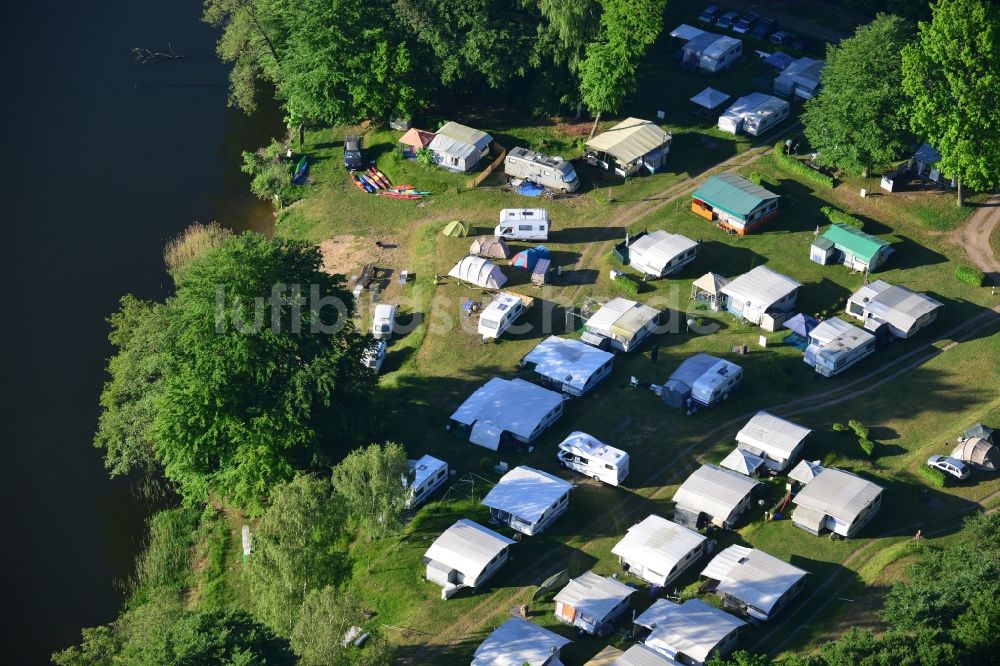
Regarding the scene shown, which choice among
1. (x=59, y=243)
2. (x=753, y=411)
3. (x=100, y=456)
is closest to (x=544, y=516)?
(x=753, y=411)

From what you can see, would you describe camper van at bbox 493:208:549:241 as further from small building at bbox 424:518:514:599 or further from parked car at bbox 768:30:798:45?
parked car at bbox 768:30:798:45

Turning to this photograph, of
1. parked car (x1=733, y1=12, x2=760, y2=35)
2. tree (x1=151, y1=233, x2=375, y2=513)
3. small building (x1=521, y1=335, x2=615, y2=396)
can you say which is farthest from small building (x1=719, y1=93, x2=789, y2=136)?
tree (x1=151, y1=233, x2=375, y2=513)

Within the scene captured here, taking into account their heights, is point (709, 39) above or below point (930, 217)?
above

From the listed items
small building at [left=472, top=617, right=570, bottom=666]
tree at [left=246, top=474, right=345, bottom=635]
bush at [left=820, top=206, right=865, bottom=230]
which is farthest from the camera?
bush at [left=820, top=206, right=865, bottom=230]

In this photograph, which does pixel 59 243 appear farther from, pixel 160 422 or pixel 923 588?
pixel 923 588

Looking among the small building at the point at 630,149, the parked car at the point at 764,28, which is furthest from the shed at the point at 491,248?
the parked car at the point at 764,28

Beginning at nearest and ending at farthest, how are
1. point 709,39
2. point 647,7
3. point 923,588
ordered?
point 923,588, point 647,7, point 709,39

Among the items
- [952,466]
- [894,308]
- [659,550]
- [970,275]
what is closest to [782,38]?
[970,275]
